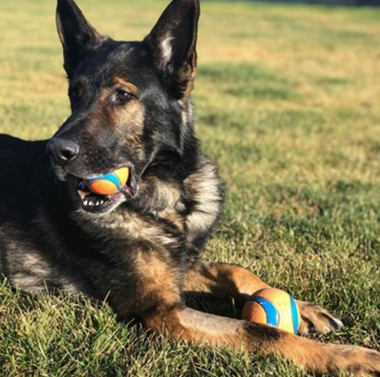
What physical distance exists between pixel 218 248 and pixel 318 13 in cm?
5010

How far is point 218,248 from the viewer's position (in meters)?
4.66

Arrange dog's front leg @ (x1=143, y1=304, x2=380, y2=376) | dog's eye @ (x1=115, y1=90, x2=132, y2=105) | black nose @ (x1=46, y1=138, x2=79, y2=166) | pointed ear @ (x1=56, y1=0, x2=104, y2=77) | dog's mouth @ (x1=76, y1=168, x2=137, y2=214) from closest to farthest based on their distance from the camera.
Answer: dog's front leg @ (x1=143, y1=304, x2=380, y2=376)
black nose @ (x1=46, y1=138, x2=79, y2=166)
dog's mouth @ (x1=76, y1=168, x2=137, y2=214)
dog's eye @ (x1=115, y1=90, x2=132, y2=105)
pointed ear @ (x1=56, y1=0, x2=104, y2=77)

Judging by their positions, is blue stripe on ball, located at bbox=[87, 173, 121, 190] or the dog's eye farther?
the dog's eye

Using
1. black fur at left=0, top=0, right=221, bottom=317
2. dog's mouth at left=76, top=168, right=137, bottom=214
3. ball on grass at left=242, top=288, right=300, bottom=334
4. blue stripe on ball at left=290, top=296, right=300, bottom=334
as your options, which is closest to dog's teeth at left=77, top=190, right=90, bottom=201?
dog's mouth at left=76, top=168, right=137, bottom=214

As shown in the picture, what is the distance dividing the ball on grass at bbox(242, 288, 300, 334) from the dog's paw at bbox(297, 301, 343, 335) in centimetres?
7

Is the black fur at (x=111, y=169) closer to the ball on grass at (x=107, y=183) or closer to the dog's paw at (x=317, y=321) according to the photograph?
the ball on grass at (x=107, y=183)

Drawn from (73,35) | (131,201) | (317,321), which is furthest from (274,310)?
(73,35)

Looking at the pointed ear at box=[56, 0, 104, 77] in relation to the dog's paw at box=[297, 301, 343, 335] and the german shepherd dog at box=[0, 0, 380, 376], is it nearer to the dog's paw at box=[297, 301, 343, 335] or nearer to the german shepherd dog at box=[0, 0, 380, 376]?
the german shepherd dog at box=[0, 0, 380, 376]

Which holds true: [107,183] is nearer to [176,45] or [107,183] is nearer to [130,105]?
[130,105]

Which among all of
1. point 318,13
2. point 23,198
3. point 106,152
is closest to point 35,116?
point 23,198

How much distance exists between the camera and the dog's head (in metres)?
3.54

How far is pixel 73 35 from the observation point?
13.9 ft

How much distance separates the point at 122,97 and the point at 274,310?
5.27 feet

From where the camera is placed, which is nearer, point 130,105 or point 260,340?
point 260,340
